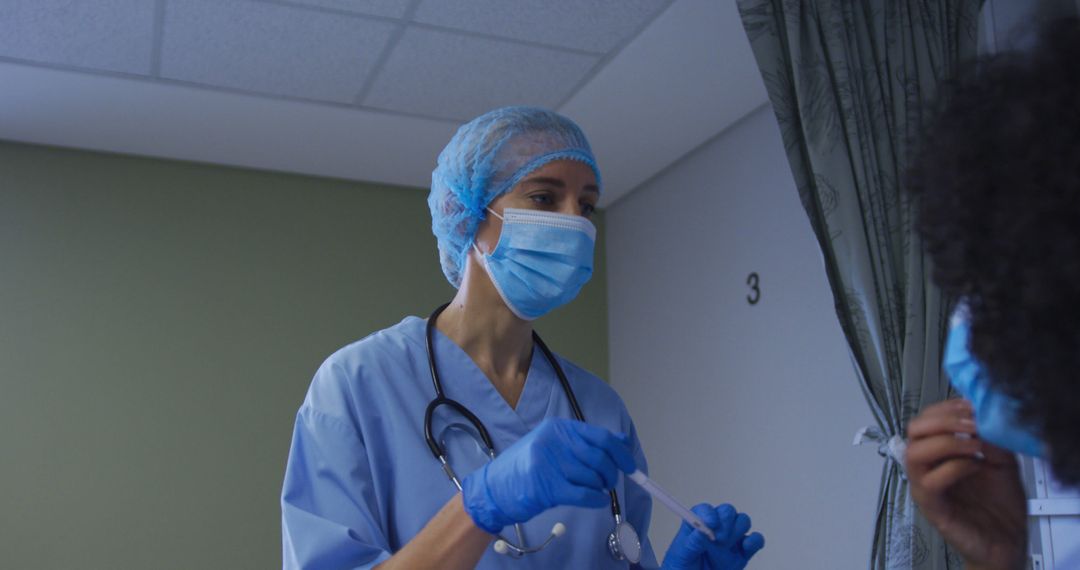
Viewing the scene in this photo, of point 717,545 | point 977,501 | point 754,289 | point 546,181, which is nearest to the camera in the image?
point 977,501

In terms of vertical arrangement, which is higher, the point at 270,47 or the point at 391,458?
the point at 270,47

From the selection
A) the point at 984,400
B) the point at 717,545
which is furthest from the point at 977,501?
the point at 717,545

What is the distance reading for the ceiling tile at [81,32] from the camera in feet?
7.86

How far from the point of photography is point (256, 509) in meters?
3.39

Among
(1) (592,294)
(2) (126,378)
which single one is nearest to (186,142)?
(2) (126,378)

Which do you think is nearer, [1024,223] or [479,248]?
[1024,223]

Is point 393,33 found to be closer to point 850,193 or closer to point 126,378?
point 850,193

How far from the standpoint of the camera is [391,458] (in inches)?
47.8

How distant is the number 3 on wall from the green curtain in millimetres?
1025

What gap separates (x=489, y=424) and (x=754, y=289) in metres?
1.90

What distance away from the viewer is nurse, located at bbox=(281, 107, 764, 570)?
3.41 feet

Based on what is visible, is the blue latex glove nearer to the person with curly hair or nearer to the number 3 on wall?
the person with curly hair

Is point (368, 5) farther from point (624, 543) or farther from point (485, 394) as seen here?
point (624, 543)

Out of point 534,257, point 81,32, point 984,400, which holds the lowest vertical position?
point 984,400
